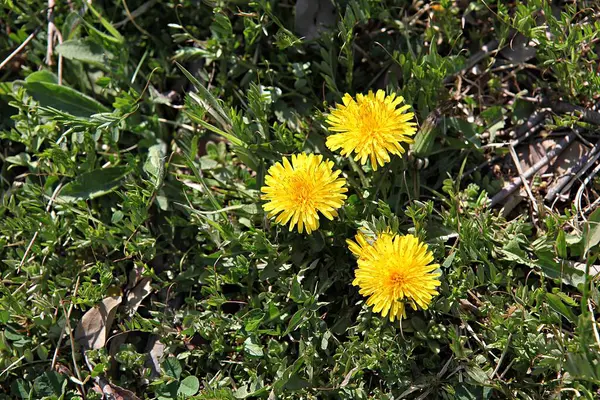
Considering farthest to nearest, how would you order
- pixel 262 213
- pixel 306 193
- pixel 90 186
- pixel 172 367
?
pixel 90 186
pixel 262 213
pixel 172 367
pixel 306 193

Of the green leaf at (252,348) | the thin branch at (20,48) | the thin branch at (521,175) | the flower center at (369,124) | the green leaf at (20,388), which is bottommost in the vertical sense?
the green leaf at (20,388)

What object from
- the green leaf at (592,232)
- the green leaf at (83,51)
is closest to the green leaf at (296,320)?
the green leaf at (592,232)

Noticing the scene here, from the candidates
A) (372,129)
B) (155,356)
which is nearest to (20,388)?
(155,356)

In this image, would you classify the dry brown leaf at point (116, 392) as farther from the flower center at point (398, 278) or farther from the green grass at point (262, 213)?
the flower center at point (398, 278)

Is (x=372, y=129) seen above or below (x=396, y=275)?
above

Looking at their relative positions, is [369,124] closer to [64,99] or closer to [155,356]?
[155,356]

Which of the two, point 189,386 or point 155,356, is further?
point 155,356
